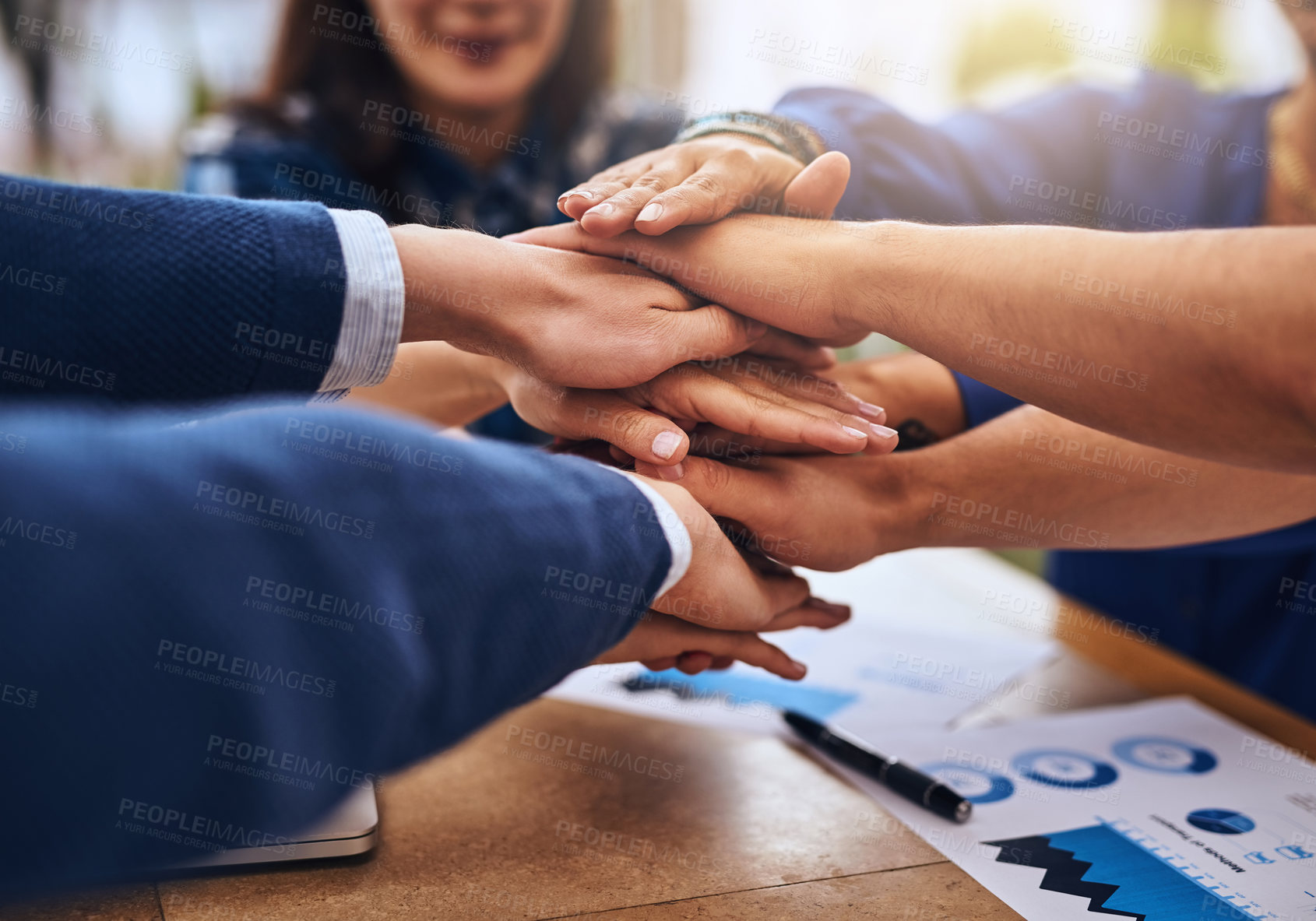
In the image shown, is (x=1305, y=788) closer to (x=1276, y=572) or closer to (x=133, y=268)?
(x=1276, y=572)

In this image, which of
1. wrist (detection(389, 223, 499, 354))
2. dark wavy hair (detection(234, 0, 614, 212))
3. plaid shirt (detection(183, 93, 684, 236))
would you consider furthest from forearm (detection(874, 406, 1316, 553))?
dark wavy hair (detection(234, 0, 614, 212))

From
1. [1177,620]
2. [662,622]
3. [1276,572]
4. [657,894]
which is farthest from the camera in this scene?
[1177,620]

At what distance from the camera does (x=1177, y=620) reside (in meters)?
1.26

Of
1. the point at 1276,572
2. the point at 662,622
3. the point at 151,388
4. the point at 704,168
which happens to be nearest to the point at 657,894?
the point at 662,622

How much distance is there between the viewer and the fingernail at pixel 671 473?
0.68 meters

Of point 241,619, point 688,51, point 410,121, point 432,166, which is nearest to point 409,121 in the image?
point 410,121

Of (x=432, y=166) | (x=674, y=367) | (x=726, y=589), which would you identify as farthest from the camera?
(x=432, y=166)

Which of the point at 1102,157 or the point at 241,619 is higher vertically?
the point at 1102,157

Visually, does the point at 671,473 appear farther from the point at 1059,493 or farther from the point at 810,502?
the point at 1059,493

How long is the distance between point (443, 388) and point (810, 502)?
0.35 m

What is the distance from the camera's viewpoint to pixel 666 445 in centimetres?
68

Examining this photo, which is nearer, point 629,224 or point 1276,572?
point 629,224

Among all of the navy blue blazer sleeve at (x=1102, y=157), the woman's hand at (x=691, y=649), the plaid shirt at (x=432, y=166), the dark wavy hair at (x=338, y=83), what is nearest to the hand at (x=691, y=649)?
the woman's hand at (x=691, y=649)

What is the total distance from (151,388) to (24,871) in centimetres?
32
